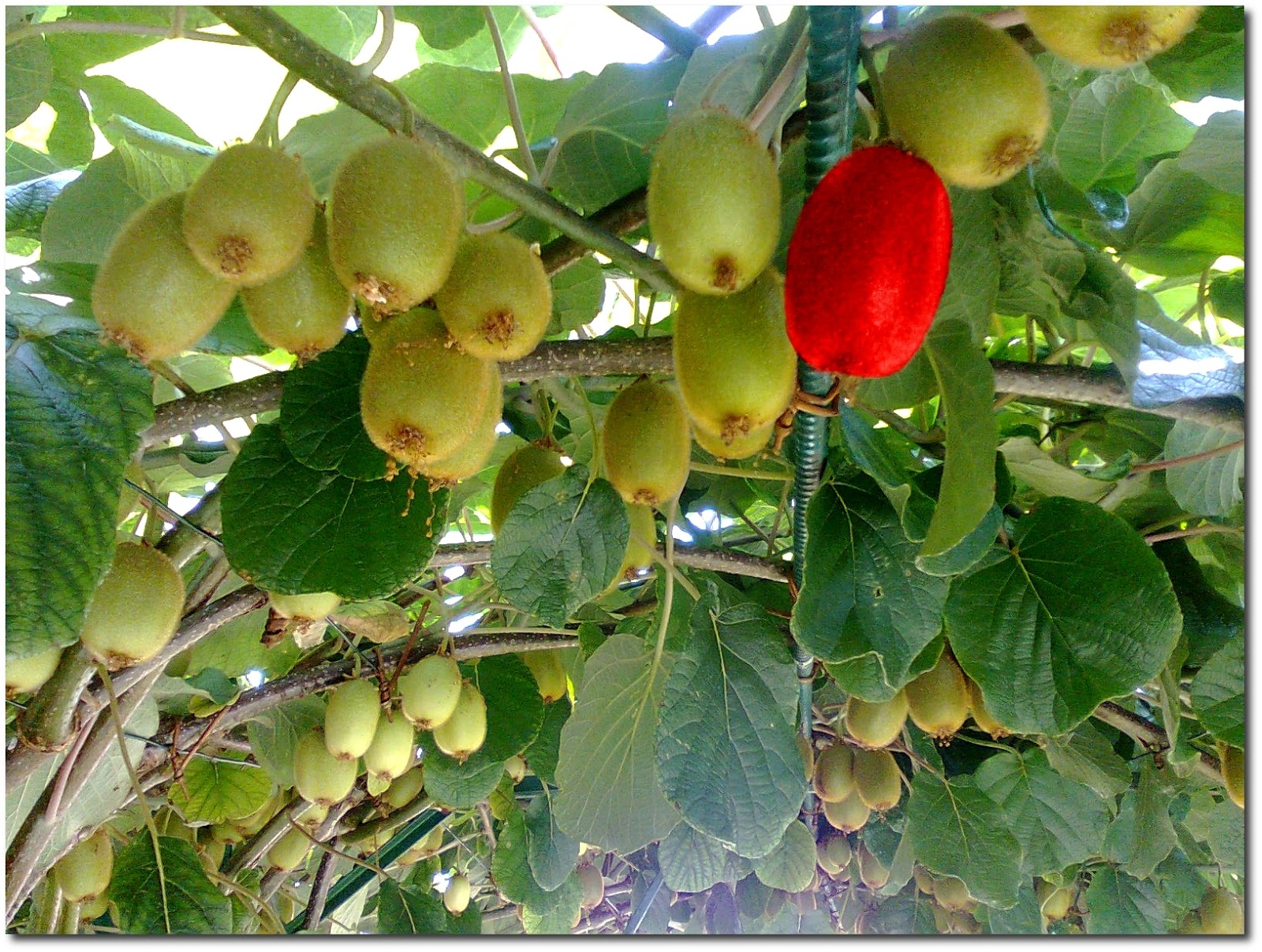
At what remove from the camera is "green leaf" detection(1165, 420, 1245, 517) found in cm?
87

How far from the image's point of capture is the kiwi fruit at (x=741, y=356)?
0.52m

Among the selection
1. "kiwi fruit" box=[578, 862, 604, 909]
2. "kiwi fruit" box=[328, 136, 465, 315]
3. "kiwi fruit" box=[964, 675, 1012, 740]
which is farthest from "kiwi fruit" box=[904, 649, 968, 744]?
"kiwi fruit" box=[578, 862, 604, 909]

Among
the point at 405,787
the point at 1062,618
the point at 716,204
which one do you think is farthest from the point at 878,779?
the point at 716,204

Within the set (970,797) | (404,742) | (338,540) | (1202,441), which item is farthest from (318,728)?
(1202,441)

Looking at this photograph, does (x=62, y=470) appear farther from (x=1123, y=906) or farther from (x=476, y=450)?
(x=1123, y=906)

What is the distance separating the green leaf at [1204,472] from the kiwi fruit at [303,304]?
805 mm

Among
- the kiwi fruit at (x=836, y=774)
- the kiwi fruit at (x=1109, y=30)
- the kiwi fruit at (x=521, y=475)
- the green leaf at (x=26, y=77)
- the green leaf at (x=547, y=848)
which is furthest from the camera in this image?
the green leaf at (x=547, y=848)

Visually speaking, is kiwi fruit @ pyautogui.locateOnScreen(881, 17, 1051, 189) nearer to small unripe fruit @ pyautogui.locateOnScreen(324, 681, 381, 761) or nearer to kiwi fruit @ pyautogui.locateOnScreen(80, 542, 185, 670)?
kiwi fruit @ pyautogui.locateOnScreen(80, 542, 185, 670)

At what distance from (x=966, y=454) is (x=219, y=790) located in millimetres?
1377

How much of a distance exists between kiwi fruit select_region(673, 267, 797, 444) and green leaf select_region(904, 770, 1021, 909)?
1038mm

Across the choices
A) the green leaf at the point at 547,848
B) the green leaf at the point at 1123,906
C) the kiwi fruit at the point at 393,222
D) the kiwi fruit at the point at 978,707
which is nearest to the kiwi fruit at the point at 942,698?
the kiwi fruit at the point at 978,707

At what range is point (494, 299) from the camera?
0.54m

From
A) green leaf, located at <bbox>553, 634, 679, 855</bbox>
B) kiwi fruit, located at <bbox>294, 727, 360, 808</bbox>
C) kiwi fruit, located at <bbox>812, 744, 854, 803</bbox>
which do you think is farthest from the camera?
kiwi fruit, located at <bbox>812, 744, 854, 803</bbox>

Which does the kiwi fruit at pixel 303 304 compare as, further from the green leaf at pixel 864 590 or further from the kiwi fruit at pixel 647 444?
the green leaf at pixel 864 590
